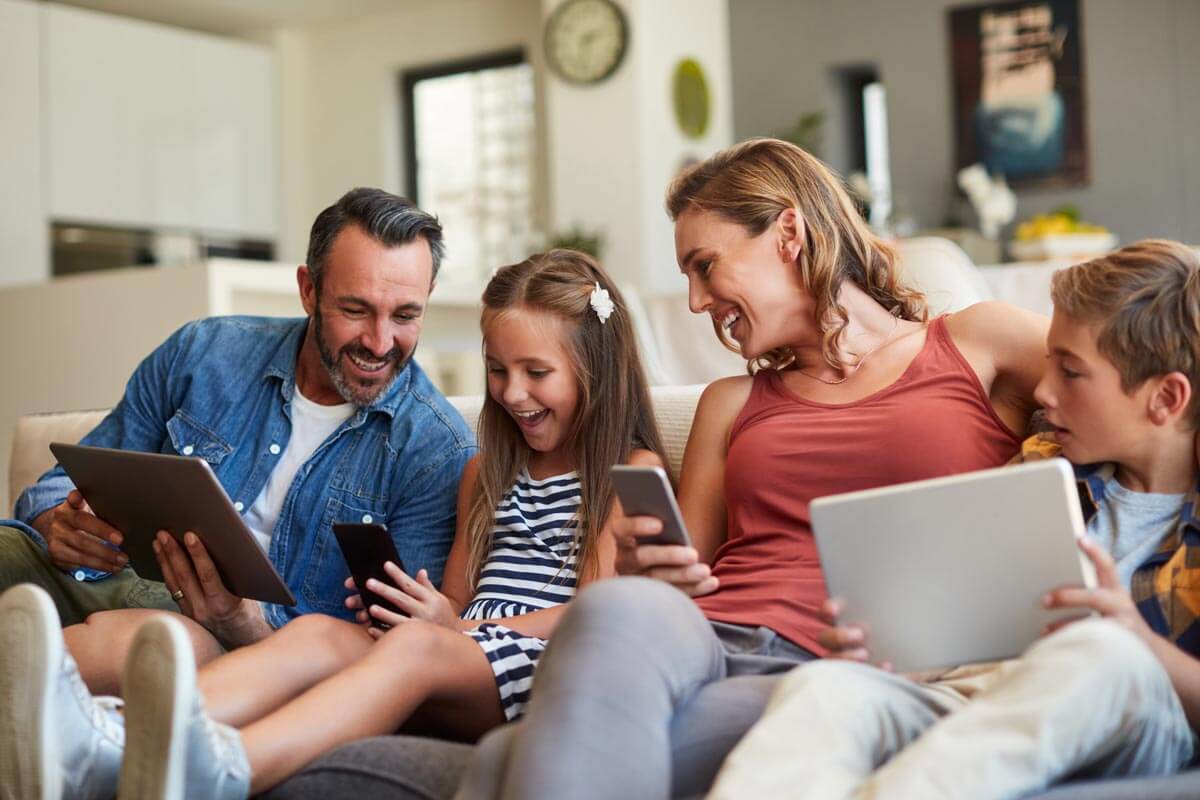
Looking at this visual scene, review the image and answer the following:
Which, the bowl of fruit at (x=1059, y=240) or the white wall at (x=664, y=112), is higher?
the white wall at (x=664, y=112)

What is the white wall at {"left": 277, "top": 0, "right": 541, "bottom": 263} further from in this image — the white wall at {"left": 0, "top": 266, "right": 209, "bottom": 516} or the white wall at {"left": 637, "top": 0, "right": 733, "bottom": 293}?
the white wall at {"left": 0, "top": 266, "right": 209, "bottom": 516}

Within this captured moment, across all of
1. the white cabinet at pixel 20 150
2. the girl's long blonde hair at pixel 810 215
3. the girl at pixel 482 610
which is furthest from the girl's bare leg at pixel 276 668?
the white cabinet at pixel 20 150

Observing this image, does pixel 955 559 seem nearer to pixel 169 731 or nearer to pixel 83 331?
pixel 169 731

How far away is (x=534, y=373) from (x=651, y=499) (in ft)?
1.69

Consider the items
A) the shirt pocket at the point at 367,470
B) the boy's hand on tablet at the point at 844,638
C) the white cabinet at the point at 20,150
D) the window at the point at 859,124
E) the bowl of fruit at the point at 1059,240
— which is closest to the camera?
the boy's hand on tablet at the point at 844,638

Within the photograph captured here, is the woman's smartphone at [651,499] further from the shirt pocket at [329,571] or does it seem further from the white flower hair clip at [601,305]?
the shirt pocket at [329,571]

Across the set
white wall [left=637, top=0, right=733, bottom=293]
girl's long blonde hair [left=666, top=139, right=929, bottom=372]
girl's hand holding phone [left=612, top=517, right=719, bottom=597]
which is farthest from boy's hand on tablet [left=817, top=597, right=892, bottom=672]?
white wall [left=637, top=0, right=733, bottom=293]

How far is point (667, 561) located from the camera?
1.57 meters

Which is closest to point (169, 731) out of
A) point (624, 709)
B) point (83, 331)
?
point (624, 709)

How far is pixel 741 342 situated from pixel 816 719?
28.6 inches

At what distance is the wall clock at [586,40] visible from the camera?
6148 millimetres

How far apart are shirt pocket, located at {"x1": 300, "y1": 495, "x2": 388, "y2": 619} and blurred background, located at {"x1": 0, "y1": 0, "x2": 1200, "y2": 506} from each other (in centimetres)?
323

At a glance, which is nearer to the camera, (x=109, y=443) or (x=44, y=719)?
(x=44, y=719)

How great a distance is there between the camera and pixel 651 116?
617 cm
